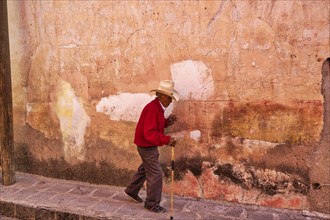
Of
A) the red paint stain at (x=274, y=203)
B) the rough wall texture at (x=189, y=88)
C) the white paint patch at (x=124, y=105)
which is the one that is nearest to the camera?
the rough wall texture at (x=189, y=88)

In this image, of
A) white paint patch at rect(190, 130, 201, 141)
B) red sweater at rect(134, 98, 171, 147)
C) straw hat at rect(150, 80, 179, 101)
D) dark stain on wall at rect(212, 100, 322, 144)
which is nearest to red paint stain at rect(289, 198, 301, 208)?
dark stain on wall at rect(212, 100, 322, 144)

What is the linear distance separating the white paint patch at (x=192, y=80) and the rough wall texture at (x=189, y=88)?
0.01 m

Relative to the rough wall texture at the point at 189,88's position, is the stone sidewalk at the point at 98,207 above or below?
below

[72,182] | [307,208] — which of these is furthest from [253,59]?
[72,182]

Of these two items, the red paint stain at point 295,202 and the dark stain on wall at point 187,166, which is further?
the dark stain on wall at point 187,166

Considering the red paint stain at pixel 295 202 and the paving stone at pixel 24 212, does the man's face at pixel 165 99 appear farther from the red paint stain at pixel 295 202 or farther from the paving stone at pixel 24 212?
the paving stone at pixel 24 212

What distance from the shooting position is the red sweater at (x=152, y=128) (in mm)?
4586

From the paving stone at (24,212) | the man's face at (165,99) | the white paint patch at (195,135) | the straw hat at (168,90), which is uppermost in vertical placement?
the straw hat at (168,90)

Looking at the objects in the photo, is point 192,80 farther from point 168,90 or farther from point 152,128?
point 152,128

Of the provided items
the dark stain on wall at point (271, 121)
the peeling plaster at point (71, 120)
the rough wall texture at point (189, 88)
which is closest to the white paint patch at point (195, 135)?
the rough wall texture at point (189, 88)

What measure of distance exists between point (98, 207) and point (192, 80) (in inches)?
87.2

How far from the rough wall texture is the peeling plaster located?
18 millimetres

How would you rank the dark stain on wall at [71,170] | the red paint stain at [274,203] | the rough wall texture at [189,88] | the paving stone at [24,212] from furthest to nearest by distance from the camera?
the dark stain on wall at [71,170] → the paving stone at [24,212] → the red paint stain at [274,203] → the rough wall texture at [189,88]

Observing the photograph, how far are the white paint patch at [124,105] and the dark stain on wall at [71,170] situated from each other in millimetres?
833
